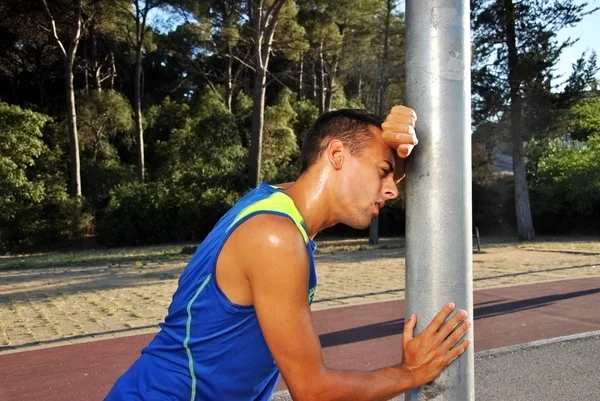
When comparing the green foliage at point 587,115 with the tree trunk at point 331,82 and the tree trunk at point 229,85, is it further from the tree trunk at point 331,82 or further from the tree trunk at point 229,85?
the tree trunk at point 229,85

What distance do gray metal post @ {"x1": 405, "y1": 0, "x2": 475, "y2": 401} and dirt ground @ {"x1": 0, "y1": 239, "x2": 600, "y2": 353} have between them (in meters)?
7.45

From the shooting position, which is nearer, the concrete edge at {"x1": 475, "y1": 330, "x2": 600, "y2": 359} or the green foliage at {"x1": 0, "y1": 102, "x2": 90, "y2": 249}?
the concrete edge at {"x1": 475, "y1": 330, "x2": 600, "y2": 359}

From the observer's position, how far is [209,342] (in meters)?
1.80

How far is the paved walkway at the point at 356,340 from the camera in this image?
656cm

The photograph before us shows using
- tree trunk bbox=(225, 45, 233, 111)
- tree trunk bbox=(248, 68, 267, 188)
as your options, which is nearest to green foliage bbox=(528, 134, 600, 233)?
tree trunk bbox=(248, 68, 267, 188)

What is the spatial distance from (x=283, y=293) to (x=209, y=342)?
0.29 meters

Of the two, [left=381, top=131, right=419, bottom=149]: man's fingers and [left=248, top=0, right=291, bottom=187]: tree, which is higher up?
[left=248, top=0, right=291, bottom=187]: tree

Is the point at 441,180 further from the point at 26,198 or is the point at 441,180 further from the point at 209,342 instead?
the point at 26,198

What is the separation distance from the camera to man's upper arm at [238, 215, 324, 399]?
5.49ft

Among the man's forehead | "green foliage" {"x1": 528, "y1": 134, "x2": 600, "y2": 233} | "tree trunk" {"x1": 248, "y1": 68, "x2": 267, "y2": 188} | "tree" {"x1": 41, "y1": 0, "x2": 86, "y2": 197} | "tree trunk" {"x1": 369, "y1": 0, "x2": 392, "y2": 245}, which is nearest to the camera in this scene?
the man's forehead

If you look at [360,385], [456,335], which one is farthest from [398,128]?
[360,385]

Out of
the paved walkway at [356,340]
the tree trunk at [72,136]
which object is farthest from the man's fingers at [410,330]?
the tree trunk at [72,136]

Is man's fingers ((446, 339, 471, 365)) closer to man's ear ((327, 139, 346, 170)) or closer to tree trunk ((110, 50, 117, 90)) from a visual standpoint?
man's ear ((327, 139, 346, 170))

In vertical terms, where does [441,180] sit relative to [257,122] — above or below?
below
